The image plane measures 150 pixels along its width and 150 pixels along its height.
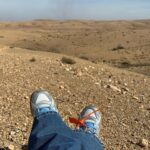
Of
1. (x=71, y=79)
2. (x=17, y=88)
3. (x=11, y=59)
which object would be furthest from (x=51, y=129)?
(x=11, y=59)

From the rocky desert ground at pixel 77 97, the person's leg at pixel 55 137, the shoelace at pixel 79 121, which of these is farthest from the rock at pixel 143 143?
the person's leg at pixel 55 137

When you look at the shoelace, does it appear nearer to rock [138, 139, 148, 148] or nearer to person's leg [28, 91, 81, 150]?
person's leg [28, 91, 81, 150]

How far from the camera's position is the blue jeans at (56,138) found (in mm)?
3307

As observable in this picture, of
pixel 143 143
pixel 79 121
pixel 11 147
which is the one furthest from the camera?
pixel 143 143

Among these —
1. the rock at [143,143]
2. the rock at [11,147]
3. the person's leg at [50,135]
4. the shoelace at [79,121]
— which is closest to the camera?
the person's leg at [50,135]

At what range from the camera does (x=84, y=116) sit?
4.84m

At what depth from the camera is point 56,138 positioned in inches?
132

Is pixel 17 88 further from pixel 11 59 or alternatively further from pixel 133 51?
pixel 133 51

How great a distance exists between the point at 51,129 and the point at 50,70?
6.44 metres

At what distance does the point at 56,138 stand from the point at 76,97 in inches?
182

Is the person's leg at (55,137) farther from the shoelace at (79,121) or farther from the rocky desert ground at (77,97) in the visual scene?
the rocky desert ground at (77,97)

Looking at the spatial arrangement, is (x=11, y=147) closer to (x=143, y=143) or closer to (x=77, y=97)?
(x=143, y=143)

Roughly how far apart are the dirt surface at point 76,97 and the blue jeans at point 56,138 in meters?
2.20

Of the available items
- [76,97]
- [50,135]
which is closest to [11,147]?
[50,135]
